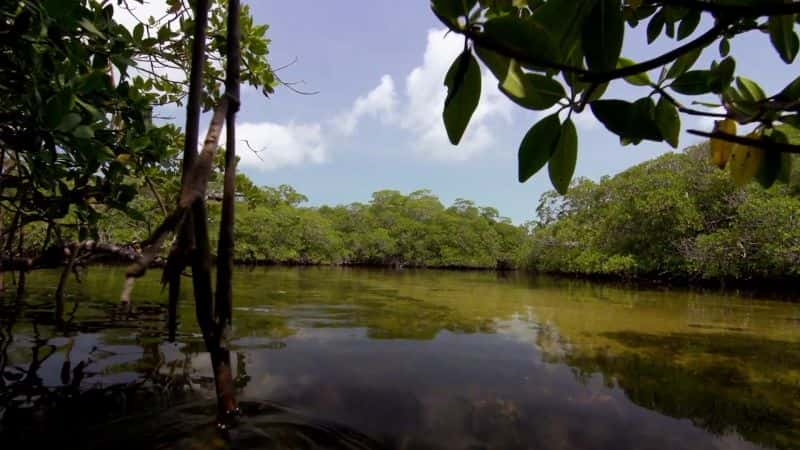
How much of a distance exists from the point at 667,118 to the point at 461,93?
0.34 m

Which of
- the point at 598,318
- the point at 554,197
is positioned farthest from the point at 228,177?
the point at 554,197

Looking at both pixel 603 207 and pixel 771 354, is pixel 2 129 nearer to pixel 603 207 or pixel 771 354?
pixel 771 354

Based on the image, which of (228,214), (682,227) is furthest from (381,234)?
(228,214)

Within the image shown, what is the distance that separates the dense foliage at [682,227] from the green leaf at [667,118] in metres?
15.2

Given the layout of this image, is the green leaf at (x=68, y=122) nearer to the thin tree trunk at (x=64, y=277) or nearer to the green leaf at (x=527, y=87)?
the thin tree trunk at (x=64, y=277)

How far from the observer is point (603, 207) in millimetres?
22656

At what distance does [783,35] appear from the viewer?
601 millimetres

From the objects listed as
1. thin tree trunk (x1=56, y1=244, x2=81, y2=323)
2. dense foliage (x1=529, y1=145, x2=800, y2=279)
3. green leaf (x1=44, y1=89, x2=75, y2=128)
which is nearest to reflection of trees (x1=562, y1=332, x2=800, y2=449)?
thin tree trunk (x1=56, y1=244, x2=81, y2=323)

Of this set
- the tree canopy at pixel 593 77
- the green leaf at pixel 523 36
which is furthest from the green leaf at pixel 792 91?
the green leaf at pixel 523 36

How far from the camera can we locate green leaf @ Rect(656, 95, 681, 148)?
1.93ft

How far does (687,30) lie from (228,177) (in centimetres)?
136

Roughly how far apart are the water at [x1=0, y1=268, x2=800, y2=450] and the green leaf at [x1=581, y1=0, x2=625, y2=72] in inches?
84.7

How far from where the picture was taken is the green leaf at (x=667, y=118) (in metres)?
0.59

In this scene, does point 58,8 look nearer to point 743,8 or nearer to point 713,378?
point 743,8
